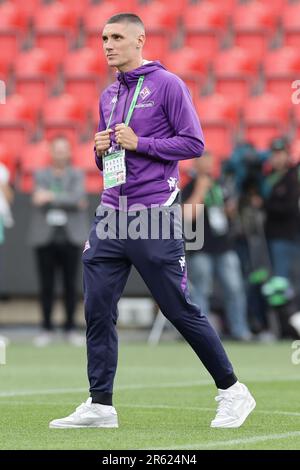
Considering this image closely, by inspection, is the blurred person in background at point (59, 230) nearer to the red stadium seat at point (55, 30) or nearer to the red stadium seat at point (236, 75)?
the red stadium seat at point (236, 75)

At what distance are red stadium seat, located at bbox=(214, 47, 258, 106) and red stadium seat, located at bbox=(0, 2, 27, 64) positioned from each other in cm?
348

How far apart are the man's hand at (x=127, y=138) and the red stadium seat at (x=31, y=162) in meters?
10.3

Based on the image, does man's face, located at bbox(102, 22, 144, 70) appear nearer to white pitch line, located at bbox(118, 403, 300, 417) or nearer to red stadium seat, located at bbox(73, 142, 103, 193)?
white pitch line, located at bbox(118, 403, 300, 417)

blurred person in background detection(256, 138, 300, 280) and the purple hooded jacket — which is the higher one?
the purple hooded jacket

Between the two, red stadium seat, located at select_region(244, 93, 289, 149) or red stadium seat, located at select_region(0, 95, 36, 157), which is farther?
red stadium seat, located at select_region(0, 95, 36, 157)

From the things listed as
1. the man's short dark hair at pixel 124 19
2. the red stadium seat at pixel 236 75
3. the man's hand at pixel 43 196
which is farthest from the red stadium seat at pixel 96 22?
the man's short dark hair at pixel 124 19

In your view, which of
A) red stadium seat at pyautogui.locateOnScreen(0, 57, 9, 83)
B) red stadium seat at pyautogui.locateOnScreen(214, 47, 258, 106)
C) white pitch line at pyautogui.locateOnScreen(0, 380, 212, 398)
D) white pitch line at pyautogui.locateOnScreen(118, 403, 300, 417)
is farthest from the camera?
red stadium seat at pyautogui.locateOnScreen(0, 57, 9, 83)

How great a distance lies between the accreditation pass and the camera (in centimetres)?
626

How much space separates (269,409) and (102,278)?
64.0 inches

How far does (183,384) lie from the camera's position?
9.00 meters

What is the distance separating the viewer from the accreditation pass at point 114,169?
6.26 m

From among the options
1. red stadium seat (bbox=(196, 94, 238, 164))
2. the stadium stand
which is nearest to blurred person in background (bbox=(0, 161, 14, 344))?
the stadium stand

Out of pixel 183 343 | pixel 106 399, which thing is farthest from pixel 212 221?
pixel 106 399
